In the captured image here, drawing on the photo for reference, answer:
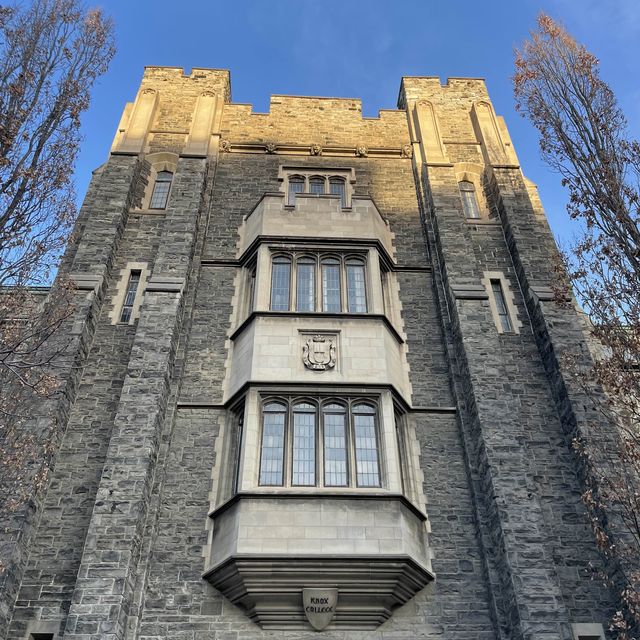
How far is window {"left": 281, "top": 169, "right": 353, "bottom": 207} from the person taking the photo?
57.3 ft

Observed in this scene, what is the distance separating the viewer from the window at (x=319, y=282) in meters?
13.8

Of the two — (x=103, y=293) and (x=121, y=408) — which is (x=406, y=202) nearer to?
(x=103, y=293)

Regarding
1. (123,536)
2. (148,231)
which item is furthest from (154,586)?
(148,231)

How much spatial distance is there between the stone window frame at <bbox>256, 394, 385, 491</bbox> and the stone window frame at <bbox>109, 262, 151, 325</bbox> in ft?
13.0

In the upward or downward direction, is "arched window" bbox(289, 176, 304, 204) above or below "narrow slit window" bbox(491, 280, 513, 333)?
above

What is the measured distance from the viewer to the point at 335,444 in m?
11.6

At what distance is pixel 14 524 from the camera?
398 inches

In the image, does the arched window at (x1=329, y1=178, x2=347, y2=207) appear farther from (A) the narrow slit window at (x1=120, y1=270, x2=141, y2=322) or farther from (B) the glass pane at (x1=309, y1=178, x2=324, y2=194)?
(A) the narrow slit window at (x1=120, y1=270, x2=141, y2=322)

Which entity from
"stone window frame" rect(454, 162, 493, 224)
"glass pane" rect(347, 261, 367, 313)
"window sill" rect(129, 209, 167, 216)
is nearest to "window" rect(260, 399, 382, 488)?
"glass pane" rect(347, 261, 367, 313)

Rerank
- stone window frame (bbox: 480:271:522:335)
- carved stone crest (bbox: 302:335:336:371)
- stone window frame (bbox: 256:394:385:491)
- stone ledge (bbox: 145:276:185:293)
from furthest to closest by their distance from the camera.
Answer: stone window frame (bbox: 480:271:522:335) < stone ledge (bbox: 145:276:185:293) < carved stone crest (bbox: 302:335:336:371) < stone window frame (bbox: 256:394:385:491)

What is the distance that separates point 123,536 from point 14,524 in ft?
5.57

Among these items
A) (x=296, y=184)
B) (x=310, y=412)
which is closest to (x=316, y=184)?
(x=296, y=184)

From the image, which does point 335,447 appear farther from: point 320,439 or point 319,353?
Answer: point 319,353

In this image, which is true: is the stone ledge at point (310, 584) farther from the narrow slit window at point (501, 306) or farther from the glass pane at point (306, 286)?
the narrow slit window at point (501, 306)
